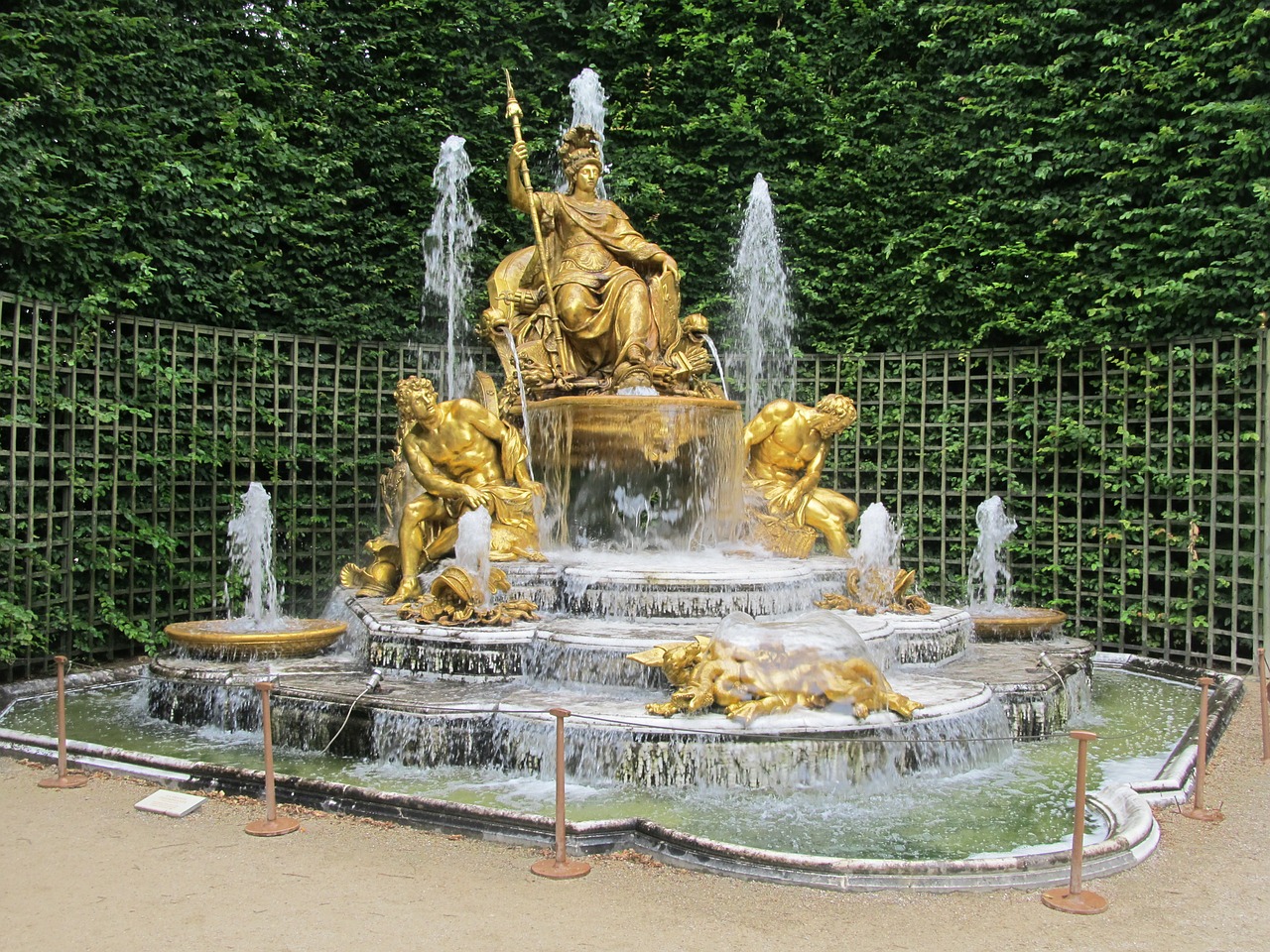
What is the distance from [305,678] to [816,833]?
3457mm

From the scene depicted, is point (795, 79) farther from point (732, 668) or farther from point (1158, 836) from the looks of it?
point (1158, 836)

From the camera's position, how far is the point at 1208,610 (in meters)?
8.81

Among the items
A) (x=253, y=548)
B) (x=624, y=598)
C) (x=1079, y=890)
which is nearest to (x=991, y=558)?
(x=624, y=598)

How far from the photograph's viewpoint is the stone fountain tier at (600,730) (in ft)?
17.1

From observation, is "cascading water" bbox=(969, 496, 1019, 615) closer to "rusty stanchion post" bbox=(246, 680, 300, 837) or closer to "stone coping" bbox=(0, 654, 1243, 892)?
"stone coping" bbox=(0, 654, 1243, 892)

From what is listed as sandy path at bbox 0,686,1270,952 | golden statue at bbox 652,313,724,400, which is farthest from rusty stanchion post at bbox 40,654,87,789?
golden statue at bbox 652,313,724,400

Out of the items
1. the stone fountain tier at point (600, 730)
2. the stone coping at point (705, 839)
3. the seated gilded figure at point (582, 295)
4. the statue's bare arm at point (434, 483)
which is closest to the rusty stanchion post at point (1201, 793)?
the stone coping at point (705, 839)

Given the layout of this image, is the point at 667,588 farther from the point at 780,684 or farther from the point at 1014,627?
the point at 1014,627

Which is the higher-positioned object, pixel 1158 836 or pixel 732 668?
pixel 732 668

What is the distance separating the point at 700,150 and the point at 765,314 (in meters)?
2.13

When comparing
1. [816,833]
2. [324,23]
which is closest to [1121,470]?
[816,833]

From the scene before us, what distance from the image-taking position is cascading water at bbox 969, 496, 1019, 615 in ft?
32.9

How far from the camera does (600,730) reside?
5.36m

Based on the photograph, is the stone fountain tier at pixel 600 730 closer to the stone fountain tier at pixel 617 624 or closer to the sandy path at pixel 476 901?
the stone fountain tier at pixel 617 624
